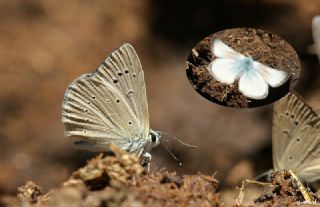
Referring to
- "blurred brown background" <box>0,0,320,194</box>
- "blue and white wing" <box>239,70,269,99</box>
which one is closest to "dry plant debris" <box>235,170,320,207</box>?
"blue and white wing" <box>239,70,269,99</box>

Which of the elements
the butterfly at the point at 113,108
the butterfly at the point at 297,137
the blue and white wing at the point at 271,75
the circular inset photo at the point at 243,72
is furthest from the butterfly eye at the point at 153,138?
the butterfly at the point at 297,137

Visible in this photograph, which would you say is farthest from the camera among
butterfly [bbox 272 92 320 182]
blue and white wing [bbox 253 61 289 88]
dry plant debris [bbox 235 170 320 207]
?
butterfly [bbox 272 92 320 182]

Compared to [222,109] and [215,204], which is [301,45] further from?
[215,204]

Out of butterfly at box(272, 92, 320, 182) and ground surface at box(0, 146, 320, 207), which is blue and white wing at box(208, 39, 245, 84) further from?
ground surface at box(0, 146, 320, 207)

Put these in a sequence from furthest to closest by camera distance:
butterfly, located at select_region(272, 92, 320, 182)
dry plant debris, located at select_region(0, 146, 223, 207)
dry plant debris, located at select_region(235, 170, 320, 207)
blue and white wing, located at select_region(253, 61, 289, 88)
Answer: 1. butterfly, located at select_region(272, 92, 320, 182)
2. blue and white wing, located at select_region(253, 61, 289, 88)
3. dry plant debris, located at select_region(235, 170, 320, 207)
4. dry plant debris, located at select_region(0, 146, 223, 207)

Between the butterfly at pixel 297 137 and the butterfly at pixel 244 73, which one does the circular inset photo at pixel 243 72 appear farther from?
the butterfly at pixel 297 137

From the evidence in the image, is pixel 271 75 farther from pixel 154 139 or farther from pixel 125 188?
pixel 125 188
